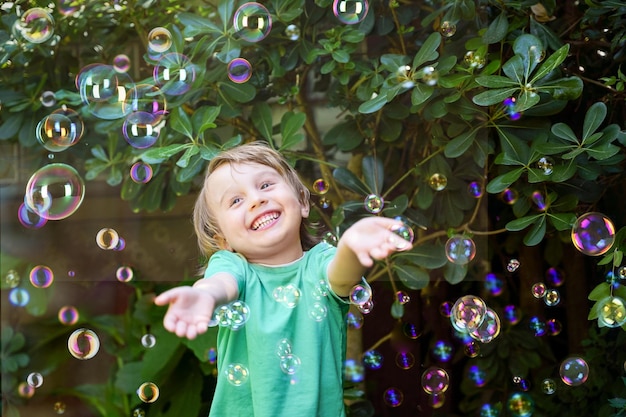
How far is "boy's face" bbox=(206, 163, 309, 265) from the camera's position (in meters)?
1.74

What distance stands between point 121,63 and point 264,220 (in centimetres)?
142

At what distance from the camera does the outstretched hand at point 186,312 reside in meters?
1.40

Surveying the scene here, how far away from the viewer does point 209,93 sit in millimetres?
2748

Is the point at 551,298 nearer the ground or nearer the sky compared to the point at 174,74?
nearer the ground

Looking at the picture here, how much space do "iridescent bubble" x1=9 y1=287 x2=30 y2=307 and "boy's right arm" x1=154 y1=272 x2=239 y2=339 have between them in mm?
1934

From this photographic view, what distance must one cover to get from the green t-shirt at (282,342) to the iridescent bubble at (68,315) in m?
1.63

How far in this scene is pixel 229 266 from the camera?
5.64 feet

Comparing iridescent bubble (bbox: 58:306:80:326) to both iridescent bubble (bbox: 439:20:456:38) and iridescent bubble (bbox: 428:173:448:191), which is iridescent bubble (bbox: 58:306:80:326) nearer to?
iridescent bubble (bbox: 428:173:448:191)

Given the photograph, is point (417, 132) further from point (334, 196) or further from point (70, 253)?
point (70, 253)

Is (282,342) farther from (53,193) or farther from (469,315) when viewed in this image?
(53,193)

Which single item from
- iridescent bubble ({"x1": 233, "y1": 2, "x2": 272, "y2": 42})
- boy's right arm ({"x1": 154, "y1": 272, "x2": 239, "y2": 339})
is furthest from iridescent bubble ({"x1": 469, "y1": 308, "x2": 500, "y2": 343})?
iridescent bubble ({"x1": 233, "y1": 2, "x2": 272, "y2": 42})

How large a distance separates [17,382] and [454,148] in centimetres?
207

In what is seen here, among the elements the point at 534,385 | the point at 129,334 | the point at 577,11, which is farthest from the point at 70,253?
the point at 577,11

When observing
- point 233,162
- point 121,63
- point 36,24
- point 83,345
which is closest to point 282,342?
point 233,162
